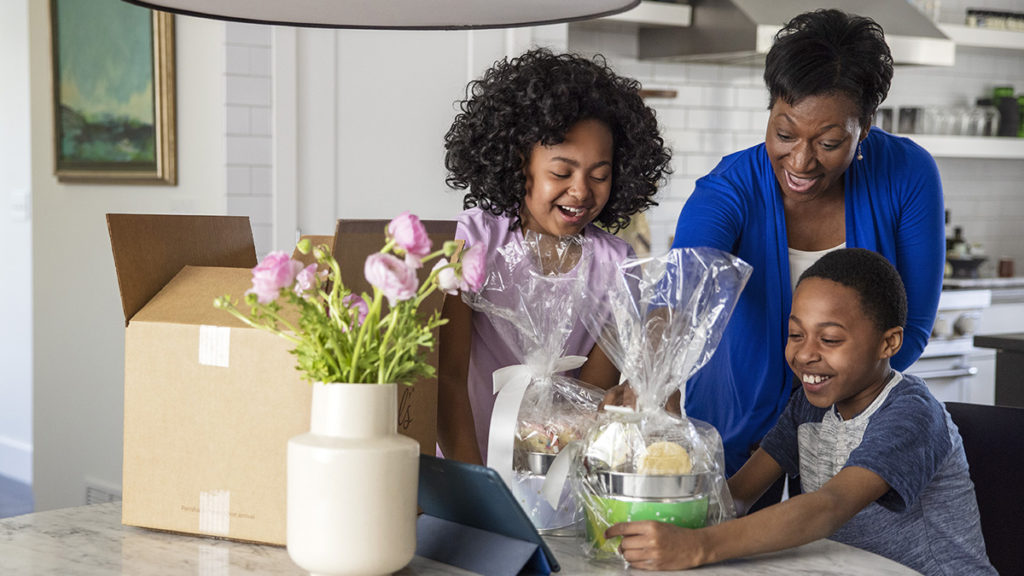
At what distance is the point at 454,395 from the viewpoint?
161cm

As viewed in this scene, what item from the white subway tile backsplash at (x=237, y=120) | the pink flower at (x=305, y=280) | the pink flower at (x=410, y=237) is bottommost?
the pink flower at (x=305, y=280)

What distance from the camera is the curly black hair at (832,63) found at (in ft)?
5.84

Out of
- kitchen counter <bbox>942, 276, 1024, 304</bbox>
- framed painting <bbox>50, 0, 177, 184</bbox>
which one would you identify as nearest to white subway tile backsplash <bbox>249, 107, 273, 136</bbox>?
framed painting <bbox>50, 0, 177, 184</bbox>

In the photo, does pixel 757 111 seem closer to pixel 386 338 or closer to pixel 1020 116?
pixel 1020 116

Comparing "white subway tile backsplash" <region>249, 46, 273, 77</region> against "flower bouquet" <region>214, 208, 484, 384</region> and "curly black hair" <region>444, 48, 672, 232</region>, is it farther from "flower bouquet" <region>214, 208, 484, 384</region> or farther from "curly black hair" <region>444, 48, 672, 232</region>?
"flower bouquet" <region>214, 208, 484, 384</region>

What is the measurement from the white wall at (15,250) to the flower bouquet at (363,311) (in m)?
4.32

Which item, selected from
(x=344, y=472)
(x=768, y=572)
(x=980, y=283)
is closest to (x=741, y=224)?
(x=768, y=572)

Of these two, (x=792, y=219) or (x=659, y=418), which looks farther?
(x=792, y=219)

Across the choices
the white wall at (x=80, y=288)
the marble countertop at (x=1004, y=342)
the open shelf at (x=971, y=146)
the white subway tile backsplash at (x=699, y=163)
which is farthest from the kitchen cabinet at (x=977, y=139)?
the white wall at (x=80, y=288)

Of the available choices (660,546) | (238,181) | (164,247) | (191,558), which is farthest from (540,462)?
(238,181)

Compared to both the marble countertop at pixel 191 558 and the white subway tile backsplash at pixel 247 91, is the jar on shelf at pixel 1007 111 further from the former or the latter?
the marble countertop at pixel 191 558

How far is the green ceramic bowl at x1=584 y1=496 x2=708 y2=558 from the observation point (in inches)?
49.6

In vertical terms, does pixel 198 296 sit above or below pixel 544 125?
below

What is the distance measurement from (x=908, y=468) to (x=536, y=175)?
2.28 ft
